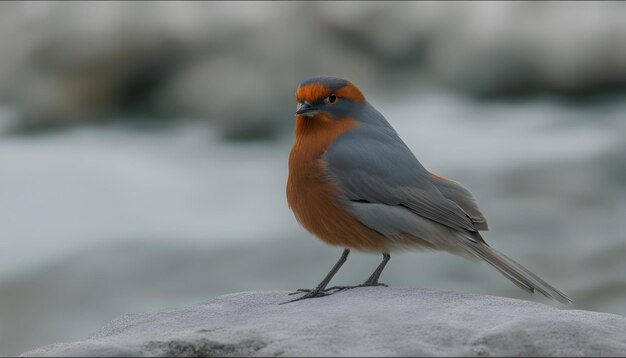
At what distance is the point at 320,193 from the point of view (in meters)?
4.28

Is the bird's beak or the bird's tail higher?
the bird's beak

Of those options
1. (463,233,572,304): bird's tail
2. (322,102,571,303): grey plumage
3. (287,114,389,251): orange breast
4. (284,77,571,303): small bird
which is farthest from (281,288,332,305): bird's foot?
(463,233,572,304): bird's tail

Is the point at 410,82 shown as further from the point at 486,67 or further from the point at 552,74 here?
the point at 552,74

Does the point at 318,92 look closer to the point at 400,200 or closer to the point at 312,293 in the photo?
the point at 400,200

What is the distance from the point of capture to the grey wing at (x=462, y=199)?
4359 mm

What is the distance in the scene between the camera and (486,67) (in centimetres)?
1132

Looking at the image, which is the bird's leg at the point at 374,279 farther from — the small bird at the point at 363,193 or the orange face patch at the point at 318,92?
the orange face patch at the point at 318,92

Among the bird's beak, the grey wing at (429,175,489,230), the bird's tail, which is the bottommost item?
the bird's tail

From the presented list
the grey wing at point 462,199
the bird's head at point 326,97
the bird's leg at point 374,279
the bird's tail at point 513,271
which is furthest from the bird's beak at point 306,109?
the bird's tail at point 513,271

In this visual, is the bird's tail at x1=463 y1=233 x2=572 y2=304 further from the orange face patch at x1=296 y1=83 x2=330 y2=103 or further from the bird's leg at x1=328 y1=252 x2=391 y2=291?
the orange face patch at x1=296 y1=83 x2=330 y2=103

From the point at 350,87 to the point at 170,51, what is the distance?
7.32m

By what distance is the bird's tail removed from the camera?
3.92 m

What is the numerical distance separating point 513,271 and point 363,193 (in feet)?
2.42

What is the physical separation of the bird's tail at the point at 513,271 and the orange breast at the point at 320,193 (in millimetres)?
404
